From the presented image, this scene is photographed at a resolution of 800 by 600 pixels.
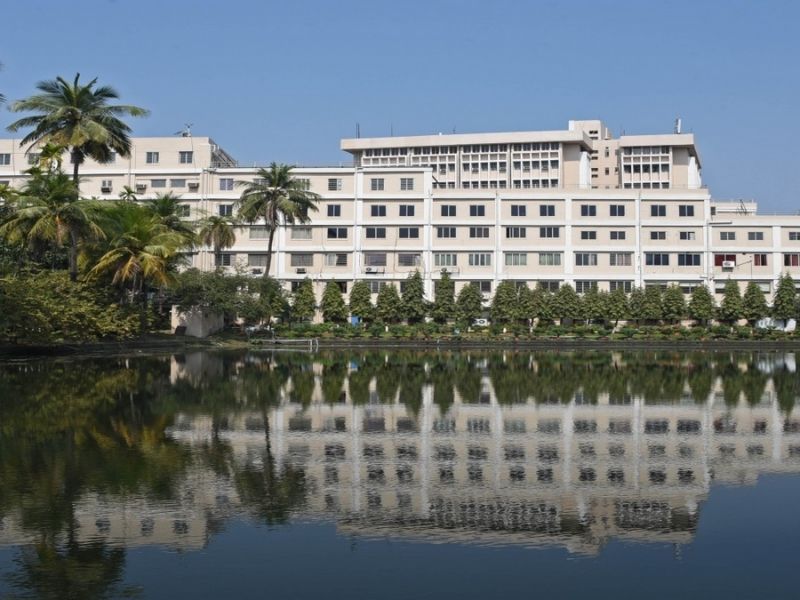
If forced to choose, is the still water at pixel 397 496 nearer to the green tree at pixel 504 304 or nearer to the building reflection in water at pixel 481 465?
the building reflection in water at pixel 481 465

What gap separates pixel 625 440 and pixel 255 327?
2338 inches

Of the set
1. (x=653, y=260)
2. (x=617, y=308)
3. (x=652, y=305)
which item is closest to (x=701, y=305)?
(x=652, y=305)

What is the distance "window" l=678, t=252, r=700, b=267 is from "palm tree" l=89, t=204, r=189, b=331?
4601cm

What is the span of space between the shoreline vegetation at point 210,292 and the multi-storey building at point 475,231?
6.05 ft

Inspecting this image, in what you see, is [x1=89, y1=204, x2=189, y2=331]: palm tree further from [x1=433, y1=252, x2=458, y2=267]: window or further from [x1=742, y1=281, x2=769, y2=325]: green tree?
[x1=742, y1=281, x2=769, y2=325]: green tree

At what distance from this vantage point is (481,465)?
658 inches

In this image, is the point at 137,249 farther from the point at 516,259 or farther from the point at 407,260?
the point at 516,259

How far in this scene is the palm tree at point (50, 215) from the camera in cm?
4734

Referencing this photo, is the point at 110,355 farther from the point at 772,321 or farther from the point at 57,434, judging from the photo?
the point at 772,321

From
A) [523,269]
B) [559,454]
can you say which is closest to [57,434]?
[559,454]

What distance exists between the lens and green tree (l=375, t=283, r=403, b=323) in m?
78.8

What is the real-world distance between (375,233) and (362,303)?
7.73 meters

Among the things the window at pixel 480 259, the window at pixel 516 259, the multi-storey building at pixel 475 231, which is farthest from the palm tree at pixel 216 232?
the window at pixel 516 259

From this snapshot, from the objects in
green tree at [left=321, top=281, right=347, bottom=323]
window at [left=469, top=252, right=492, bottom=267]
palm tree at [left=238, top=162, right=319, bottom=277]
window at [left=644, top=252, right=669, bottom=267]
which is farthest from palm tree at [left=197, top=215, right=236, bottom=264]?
window at [left=644, top=252, right=669, bottom=267]
